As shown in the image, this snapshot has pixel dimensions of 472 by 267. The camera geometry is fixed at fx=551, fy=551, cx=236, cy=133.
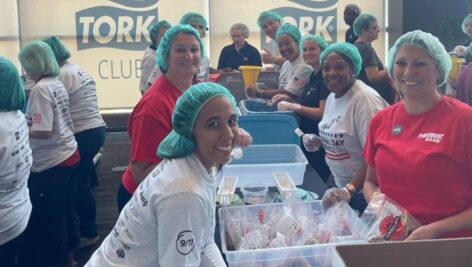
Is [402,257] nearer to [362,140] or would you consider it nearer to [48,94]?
[362,140]

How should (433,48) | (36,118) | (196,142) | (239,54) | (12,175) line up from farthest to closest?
(239,54) < (36,118) < (12,175) < (433,48) < (196,142)

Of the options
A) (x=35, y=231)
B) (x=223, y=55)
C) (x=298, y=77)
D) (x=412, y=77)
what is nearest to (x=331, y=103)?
(x=412, y=77)

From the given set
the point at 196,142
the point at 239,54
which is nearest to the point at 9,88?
the point at 196,142

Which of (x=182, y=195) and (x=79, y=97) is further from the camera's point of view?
(x=79, y=97)

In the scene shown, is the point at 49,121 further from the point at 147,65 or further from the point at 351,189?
the point at 351,189

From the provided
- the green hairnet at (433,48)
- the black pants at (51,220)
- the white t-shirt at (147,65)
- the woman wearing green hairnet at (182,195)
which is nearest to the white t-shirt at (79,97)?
the black pants at (51,220)

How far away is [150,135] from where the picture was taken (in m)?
1.93

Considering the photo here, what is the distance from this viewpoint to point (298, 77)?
3.41m

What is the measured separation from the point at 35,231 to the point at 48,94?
824 millimetres

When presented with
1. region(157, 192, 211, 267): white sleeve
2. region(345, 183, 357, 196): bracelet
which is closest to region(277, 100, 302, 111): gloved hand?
region(345, 183, 357, 196): bracelet

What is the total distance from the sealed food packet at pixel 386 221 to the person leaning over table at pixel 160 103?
2.52ft

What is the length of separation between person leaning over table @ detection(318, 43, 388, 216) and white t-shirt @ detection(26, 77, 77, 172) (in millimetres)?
1412

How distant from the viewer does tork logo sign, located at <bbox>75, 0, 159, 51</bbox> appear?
23.8 feet

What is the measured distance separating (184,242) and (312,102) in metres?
1.99
